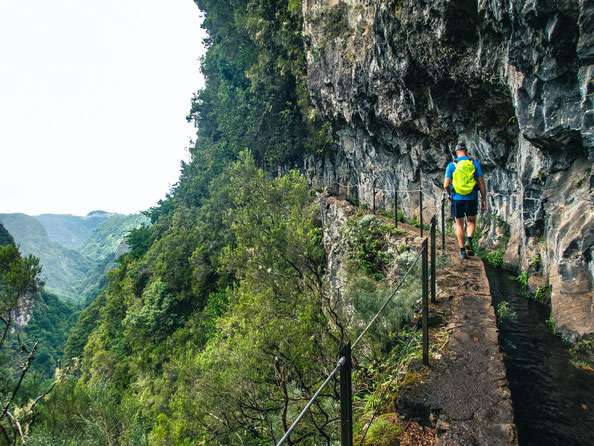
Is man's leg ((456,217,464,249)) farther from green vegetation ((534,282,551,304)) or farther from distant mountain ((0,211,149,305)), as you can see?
distant mountain ((0,211,149,305))

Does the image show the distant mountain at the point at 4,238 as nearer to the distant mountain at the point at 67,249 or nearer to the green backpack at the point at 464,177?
the green backpack at the point at 464,177

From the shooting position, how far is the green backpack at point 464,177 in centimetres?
484

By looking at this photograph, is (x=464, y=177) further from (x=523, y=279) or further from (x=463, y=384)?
(x=463, y=384)

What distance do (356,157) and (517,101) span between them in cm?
1247

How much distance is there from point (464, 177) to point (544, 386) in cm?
294

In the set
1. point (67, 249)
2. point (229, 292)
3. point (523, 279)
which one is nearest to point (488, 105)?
point (523, 279)

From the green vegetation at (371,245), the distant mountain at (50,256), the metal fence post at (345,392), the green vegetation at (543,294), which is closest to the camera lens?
the metal fence post at (345,392)

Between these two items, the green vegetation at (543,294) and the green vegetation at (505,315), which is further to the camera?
the green vegetation at (543,294)

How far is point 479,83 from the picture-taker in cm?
794

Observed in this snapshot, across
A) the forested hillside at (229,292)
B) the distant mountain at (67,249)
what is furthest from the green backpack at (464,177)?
the distant mountain at (67,249)

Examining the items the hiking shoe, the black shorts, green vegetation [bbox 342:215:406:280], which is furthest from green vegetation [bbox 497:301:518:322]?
green vegetation [bbox 342:215:406:280]

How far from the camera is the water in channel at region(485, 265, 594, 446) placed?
235 centimetres

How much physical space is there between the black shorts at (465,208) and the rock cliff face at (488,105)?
1.17m

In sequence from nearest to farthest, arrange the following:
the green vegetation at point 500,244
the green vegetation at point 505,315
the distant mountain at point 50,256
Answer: the green vegetation at point 505,315 → the green vegetation at point 500,244 → the distant mountain at point 50,256
